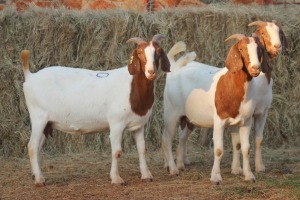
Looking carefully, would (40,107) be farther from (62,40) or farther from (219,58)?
(219,58)

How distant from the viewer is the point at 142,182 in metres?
11.0

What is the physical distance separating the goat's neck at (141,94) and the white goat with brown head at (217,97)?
842 mm

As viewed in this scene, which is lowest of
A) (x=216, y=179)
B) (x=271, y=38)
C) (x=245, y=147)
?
(x=216, y=179)

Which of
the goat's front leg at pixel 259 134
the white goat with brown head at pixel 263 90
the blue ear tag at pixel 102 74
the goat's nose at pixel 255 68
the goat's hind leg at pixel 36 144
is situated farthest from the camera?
the goat's front leg at pixel 259 134

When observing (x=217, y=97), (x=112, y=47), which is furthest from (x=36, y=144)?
(x=112, y=47)

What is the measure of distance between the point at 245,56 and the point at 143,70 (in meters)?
1.32

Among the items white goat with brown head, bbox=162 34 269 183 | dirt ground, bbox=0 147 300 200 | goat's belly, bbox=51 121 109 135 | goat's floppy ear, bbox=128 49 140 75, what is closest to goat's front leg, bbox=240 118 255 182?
white goat with brown head, bbox=162 34 269 183

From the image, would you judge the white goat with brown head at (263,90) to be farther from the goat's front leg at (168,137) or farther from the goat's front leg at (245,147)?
the goat's front leg at (168,137)

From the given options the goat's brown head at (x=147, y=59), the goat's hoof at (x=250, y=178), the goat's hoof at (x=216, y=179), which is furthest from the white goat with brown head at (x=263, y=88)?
the goat's brown head at (x=147, y=59)

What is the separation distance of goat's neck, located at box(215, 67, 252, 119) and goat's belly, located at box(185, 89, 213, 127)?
→ 406mm

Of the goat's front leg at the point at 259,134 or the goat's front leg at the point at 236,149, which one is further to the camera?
the goat's front leg at the point at 259,134

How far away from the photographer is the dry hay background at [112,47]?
1370cm

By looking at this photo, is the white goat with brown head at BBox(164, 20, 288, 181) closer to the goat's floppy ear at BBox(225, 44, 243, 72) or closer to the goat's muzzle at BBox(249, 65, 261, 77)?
the goat's floppy ear at BBox(225, 44, 243, 72)

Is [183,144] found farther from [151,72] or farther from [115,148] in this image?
[151,72]
